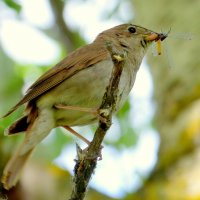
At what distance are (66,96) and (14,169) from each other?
69 cm

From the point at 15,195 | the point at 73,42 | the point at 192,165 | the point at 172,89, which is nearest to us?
the point at 15,195

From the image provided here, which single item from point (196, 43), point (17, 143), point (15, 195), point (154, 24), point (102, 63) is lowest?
point (15, 195)

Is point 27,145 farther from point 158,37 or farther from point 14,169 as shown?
point 158,37

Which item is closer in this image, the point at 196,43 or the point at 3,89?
the point at 3,89

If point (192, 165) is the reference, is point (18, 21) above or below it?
above

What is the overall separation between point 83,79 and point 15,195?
1.02 meters

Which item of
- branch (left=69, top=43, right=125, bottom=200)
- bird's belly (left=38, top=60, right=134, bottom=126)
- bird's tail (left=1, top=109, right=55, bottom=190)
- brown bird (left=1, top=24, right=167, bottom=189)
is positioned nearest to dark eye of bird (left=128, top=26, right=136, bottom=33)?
brown bird (left=1, top=24, right=167, bottom=189)

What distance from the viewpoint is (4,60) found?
609 cm

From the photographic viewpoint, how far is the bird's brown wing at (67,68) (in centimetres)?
519

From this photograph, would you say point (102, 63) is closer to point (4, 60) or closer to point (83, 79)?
point (83, 79)

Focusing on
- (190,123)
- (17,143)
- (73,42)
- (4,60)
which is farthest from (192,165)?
(73,42)

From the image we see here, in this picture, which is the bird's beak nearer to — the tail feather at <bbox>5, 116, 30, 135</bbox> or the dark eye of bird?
the dark eye of bird

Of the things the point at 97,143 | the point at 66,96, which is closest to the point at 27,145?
the point at 66,96

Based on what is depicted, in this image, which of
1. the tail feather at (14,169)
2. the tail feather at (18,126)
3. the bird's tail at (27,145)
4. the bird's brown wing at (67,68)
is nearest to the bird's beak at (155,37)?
the bird's brown wing at (67,68)
